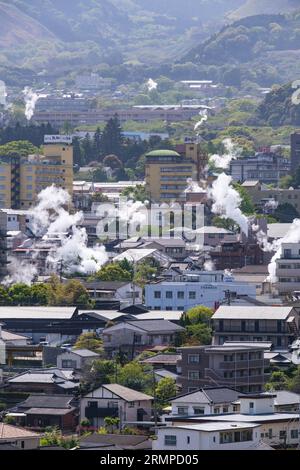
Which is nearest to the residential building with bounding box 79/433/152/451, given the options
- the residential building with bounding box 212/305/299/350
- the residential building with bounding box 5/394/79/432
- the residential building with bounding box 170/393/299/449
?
the residential building with bounding box 170/393/299/449

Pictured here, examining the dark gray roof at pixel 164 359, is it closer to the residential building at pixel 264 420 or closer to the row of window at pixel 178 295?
the residential building at pixel 264 420

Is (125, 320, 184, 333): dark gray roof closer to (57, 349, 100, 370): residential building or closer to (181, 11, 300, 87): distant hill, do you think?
(57, 349, 100, 370): residential building

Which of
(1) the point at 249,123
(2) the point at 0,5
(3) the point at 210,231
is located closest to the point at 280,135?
(1) the point at 249,123

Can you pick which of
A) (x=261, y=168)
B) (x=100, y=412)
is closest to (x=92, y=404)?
(x=100, y=412)

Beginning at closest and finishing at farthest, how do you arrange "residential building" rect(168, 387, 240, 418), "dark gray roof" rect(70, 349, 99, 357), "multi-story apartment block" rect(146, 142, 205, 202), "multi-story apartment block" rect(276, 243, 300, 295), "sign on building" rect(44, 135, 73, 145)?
1. "residential building" rect(168, 387, 240, 418)
2. "dark gray roof" rect(70, 349, 99, 357)
3. "multi-story apartment block" rect(276, 243, 300, 295)
4. "multi-story apartment block" rect(146, 142, 205, 202)
5. "sign on building" rect(44, 135, 73, 145)

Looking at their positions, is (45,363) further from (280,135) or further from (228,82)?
(228,82)

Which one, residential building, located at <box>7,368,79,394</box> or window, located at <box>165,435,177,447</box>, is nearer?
window, located at <box>165,435,177,447</box>
